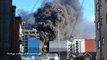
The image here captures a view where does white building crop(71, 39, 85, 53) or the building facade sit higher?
the building facade

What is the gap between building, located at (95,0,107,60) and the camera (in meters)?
27.2

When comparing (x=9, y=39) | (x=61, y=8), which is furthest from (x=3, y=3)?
(x=61, y=8)

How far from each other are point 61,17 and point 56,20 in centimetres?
185

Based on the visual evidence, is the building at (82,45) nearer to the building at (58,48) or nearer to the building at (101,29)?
the building at (101,29)

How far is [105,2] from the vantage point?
2748 cm

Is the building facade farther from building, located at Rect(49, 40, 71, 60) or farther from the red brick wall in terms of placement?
the red brick wall

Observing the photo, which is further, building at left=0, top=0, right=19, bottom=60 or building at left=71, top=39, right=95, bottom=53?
building at left=71, top=39, right=95, bottom=53

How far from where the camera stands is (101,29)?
28266 millimetres

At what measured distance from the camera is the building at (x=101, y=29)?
89.4 ft

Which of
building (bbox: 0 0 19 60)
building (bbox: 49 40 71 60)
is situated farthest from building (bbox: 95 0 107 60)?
building (bbox: 0 0 19 60)

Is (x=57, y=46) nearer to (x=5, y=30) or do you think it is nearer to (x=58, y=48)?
(x=58, y=48)

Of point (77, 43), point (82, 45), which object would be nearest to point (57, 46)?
point (82, 45)

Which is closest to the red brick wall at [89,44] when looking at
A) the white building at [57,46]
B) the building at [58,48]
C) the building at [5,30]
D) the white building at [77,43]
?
the white building at [77,43]

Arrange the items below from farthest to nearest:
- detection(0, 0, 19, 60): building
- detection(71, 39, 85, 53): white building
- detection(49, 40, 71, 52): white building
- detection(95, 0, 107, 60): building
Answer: detection(71, 39, 85, 53): white building → detection(95, 0, 107, 60): building → detection(49, 40, 71, 52): white building → detection(0, 0, 19, 60): building
